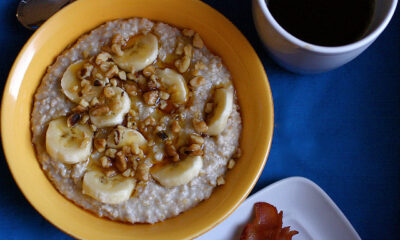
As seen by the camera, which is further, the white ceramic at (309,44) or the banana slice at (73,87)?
the banana slice at (73,87)

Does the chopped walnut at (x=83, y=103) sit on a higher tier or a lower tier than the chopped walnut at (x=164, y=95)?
higher

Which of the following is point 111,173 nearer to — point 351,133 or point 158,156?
point 158,156

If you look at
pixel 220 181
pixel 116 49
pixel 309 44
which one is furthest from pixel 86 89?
pixel 309 44

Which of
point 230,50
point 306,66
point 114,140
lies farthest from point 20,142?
point 306,66

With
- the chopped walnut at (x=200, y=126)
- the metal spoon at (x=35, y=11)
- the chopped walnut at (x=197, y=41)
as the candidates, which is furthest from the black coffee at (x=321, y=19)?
the metal spoon at (x=35, y=11)

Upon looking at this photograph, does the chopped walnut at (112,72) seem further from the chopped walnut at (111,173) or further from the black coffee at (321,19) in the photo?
the black coffee at (321,19)

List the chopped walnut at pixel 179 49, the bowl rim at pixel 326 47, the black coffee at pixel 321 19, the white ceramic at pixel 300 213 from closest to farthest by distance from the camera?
1. the bowl rim at pixel 326 47
2. the black coffee at pixel 321 19
3. the chopped walnut at pixel 179 49
4. the white ceramic at pixel 300 213

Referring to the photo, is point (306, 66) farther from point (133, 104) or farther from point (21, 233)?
point (21, 233)
